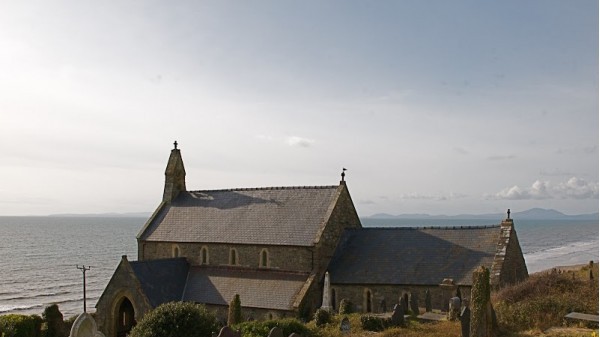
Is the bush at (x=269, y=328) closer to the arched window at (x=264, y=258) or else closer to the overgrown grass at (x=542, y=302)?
the overgrown grass at (x=542, y=302)

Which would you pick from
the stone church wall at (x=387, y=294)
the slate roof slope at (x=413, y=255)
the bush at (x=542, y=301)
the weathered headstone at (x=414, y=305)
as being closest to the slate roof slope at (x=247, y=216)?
the slate roof slope at (x=413, y=255)

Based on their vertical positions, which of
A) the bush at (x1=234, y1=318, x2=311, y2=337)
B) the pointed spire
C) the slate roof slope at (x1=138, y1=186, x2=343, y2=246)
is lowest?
the bush at (x1=234, y1=318, x2=311, y2=337)

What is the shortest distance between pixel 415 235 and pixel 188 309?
1598cm

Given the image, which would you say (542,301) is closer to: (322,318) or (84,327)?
(322,318)

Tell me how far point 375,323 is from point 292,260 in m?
10.5

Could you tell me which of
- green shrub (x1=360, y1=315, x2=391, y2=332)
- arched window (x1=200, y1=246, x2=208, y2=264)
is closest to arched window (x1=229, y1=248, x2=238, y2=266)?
arched window (x1=200, y1=246, x2=208, y2=264)

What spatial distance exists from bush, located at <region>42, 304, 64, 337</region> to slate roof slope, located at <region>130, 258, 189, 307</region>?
22.6ft

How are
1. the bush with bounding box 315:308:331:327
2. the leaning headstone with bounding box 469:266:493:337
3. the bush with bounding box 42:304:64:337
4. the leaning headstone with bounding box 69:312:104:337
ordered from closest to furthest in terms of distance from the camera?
the leaning headstone with bounding box 69:312:104:337 → the leaning headstone with bounding box 469:266:493:337 → the bush with bounding box 315:308:331:327 → the bush with bounding box 42:304:64:337

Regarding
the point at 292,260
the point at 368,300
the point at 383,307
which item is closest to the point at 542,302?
the point at 383,307

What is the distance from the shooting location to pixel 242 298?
33.5m

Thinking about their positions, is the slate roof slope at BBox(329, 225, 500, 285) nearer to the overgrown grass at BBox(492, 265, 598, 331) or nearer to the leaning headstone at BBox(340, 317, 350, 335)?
the overgrown grass at BBox(492, 265, 598, 331)

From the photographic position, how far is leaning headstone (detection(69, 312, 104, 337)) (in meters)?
18.1

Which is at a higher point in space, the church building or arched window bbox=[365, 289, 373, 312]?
the church building

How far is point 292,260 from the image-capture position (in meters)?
34.2
